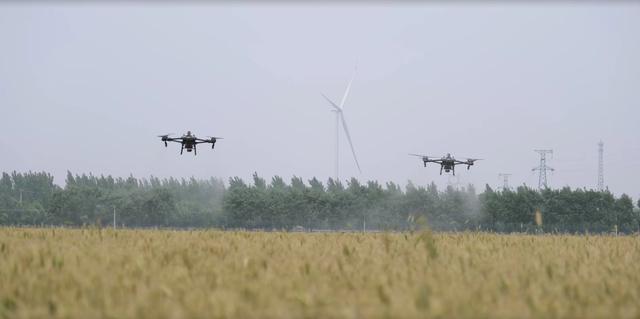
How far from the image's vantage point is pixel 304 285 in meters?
12.1

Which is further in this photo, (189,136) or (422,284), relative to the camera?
(189,136)

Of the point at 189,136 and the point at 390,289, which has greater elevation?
the point at 189,136

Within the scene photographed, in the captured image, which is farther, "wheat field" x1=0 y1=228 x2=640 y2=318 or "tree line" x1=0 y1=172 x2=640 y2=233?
"tree line" x1=0 y1=172 x2=640 y2=233

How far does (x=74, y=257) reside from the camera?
1574 centimetres

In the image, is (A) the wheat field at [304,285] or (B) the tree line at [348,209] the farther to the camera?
(B) the tree line at [348,209]

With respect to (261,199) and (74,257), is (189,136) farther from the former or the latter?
(261,199)

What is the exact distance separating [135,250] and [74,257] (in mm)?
2317

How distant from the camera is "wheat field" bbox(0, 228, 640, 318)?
9.59 meters

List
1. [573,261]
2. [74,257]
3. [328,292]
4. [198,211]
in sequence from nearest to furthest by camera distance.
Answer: [328,292], [74,257], [573,261], [198,211]

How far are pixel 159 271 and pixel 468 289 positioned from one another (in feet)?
18.1

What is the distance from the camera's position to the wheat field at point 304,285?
31.5 feet

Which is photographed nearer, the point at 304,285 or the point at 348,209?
the point at 304,285

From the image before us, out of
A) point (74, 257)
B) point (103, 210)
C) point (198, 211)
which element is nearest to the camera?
point (74, 257)

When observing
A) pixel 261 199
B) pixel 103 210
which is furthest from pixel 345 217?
pixel 103 210
